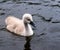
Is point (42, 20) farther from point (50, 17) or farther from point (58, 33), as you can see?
point (58, 33)

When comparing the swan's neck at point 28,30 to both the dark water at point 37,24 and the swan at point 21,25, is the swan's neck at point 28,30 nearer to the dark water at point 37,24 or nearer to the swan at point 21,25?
the swan at point 21,25

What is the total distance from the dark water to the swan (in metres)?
0.25

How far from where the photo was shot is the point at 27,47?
10586mm

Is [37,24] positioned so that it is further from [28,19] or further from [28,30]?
[28,19]

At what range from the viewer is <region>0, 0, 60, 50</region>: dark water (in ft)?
34.9

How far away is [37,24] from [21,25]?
691 mm

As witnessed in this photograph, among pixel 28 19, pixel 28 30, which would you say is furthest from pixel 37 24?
pixel 28 19

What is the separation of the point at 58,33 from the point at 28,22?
128 cm

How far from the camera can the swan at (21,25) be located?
11439mm

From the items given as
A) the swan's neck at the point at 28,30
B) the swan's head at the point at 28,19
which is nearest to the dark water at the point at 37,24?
the swan's neck at the point at 28,30

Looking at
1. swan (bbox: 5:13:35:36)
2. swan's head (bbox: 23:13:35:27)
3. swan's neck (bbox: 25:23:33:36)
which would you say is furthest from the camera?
swan's neck (bbox: 25:23:33:36)

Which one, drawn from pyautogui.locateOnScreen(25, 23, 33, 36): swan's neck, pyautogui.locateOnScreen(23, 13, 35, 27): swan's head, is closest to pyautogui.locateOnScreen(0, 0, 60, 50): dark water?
pyautogui.locateOnScreen(25, 23, 33, 36): swan's neck

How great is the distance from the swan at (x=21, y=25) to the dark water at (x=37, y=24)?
0.25 metres

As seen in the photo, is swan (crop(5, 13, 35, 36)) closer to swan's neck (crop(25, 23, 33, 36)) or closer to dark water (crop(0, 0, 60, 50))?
swan's neck (crop(25, 23, 33, 36))
